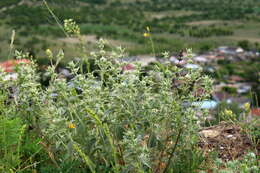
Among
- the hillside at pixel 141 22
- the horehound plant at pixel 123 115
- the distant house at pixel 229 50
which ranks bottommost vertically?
the distant house at pixel 229 50

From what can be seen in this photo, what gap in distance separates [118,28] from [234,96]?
138 ft

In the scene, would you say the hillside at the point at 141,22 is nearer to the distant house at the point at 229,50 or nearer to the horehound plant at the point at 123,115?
the distant house at the point at 229,50

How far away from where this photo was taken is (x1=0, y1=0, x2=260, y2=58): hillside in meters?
58.6

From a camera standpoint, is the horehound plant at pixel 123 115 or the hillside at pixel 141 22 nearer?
the horehound plant at pixel 123 115

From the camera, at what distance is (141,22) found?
7756 cm

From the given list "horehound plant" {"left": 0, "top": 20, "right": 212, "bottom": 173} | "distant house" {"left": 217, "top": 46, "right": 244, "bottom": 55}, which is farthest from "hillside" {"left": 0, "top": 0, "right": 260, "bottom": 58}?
"horehound plant" {"left": 0, "top": 20, "right": 212, "bottom": 173}

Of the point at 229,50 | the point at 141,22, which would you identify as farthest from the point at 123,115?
the point at 141,22

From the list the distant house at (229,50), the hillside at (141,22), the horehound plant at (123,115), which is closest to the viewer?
the horehound plant at (123,115)

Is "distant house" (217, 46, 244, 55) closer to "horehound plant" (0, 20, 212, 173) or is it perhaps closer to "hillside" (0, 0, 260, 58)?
"hillside" (0, 0, 260, 58)

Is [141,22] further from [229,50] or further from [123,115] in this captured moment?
[123,115]

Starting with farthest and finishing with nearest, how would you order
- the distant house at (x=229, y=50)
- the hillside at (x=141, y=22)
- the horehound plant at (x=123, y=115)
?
the hillside at (x=141, y=22) → the distant house at (x=229, y=50) → the horehound plant at (x=123, y=115)

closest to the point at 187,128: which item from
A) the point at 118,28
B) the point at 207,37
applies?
the point at 207,37

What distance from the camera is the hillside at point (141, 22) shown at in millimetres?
58594

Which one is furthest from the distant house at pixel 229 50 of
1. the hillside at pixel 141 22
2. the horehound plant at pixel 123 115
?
the horehound plant at pixel 123 115
